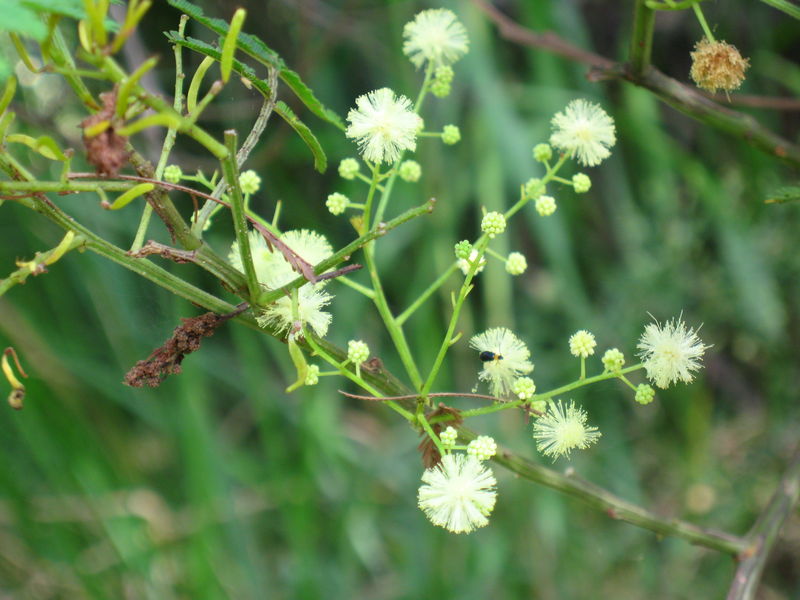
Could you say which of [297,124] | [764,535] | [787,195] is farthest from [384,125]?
[764,535]

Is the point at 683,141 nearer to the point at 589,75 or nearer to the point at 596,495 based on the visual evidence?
the point at 589,75

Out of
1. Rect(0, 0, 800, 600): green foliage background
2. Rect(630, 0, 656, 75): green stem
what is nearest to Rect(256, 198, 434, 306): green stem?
Rect(630, 0, 656, 75): green stem

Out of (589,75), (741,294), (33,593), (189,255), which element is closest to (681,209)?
(741,294)

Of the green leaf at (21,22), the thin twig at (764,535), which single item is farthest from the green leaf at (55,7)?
the thin twig at (764,535)

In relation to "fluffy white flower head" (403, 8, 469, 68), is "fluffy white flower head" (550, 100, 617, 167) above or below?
below

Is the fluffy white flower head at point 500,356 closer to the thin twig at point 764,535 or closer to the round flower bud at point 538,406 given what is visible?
the round flower bud at point 538,406

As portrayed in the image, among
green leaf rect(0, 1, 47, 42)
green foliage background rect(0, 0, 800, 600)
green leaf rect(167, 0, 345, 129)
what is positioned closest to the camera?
green leaf rect(0, 1, 47, 42)

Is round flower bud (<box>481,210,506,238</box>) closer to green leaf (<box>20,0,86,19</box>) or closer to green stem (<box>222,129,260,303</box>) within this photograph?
green stem (<box>222,129,260,303</box>)
